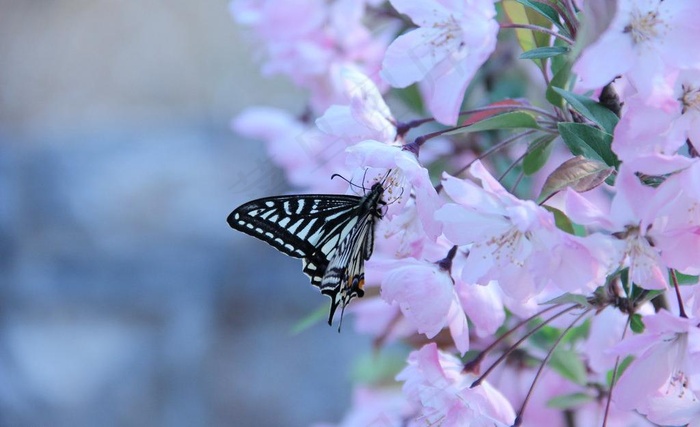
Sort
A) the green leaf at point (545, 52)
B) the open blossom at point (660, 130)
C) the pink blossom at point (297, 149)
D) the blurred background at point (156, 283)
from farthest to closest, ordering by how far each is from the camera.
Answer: the blurred background at point (156, 283) → the pink blossom at point (297, 149) → the green leaf at point (545, 52) → the open blossom at point (660, 130)

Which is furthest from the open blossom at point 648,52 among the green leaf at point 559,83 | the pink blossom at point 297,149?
the pink blossom at point 297,149

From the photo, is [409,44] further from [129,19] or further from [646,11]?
[129,19]

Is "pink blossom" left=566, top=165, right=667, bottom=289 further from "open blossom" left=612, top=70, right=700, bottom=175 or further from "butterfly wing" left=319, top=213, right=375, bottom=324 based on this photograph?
"butterfly wing" left=319, top=213, right=375, bottom=324

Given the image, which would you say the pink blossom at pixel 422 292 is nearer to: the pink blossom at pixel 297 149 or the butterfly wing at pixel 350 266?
the butterfly wing at pixel 350 266

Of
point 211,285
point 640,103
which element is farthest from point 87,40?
point 640,103

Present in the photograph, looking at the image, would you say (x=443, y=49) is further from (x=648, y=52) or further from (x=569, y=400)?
(x=569, y=400)

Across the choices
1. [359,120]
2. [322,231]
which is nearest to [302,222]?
[322,231]

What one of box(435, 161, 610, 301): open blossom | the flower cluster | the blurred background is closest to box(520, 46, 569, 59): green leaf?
the flower cluster
